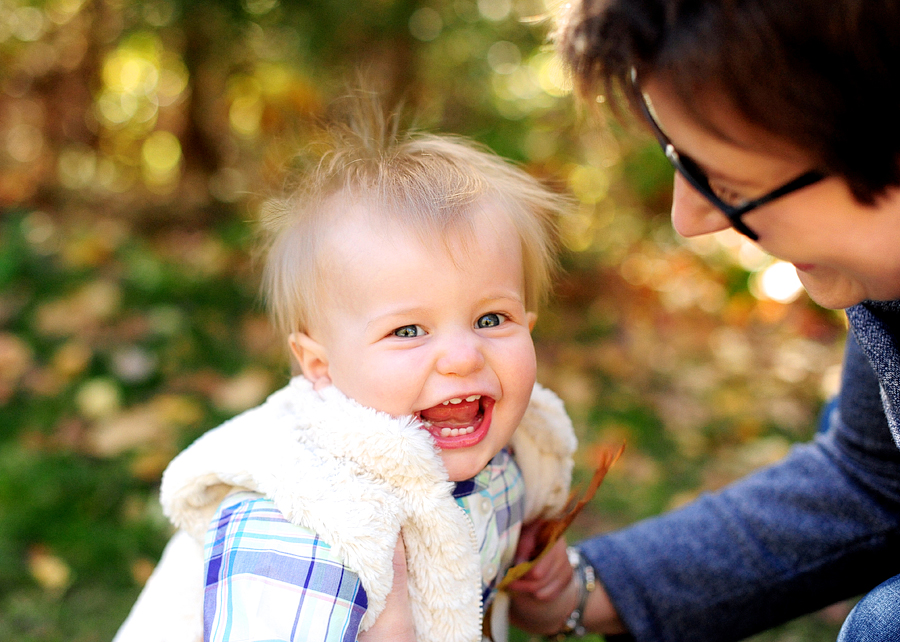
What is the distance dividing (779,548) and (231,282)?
248cm

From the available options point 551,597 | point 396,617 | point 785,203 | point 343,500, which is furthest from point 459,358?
point 551,597

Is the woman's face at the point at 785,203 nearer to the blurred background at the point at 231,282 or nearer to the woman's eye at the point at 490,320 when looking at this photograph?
the woman's eye at the point at 490,320

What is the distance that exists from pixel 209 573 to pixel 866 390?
50.7 inches

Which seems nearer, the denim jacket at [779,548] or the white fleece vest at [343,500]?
the white fleece vest at [343,500]

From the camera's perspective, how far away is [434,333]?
48.8 inches

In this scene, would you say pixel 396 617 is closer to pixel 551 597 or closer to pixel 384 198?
pixel 551 597

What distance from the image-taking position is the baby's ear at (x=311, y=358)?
4.43 ft

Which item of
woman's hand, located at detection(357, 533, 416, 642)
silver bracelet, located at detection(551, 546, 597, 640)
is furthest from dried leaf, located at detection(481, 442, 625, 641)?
woman's hand, located at detection(357, 533, 416, 642)

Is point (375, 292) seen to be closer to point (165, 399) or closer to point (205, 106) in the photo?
point (165, 399)

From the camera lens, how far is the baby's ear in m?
1.35

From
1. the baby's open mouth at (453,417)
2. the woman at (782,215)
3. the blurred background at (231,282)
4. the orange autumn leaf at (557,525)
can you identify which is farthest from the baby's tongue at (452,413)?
the blurred background at (231,282)

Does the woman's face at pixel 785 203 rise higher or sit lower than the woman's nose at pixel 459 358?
higher

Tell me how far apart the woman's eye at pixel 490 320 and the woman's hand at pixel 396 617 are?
382 millimetres

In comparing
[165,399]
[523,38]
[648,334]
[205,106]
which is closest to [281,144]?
[205,106]
